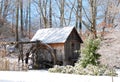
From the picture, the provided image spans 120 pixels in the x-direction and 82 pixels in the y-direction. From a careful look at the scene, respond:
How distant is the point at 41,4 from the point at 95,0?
793 cm

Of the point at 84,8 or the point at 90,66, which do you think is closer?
the point at 90,66

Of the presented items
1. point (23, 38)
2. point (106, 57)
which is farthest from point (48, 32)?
point (23, 38)

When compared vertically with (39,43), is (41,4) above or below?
above

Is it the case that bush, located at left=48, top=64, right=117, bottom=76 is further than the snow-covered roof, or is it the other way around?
the snow-covered roof

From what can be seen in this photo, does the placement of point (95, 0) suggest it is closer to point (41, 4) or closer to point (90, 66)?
point (41, 4)

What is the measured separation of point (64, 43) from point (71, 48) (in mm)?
1286

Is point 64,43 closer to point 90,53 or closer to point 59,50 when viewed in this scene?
point 59,50

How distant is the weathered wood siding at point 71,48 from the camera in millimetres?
21573

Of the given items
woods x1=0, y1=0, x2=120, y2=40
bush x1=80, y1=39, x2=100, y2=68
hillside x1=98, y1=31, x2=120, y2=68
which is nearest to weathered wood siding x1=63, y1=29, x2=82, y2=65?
hillside x1=98, y1=31, x2=120, y2=68

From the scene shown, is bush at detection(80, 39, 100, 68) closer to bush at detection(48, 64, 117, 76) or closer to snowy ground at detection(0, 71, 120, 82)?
bush at detection(48, 64, 117, 76)

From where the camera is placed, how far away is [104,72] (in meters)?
14.8

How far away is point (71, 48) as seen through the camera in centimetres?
2216

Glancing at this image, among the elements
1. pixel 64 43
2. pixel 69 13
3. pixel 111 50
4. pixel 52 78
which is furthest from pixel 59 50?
pixel 69 13

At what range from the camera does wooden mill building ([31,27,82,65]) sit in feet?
69.9
